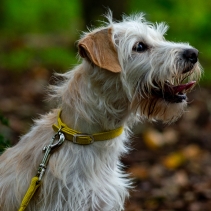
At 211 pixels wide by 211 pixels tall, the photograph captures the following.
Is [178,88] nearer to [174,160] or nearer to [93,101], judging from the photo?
[93,101]

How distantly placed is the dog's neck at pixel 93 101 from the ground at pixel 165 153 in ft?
7.30

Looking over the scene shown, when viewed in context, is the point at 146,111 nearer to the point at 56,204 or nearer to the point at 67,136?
the point at 67,136

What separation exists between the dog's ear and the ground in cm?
257

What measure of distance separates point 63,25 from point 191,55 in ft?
58.6

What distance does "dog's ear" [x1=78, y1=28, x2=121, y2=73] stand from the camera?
5164mm

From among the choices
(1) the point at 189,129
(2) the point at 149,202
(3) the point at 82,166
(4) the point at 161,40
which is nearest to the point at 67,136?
(3) the point at 82,166

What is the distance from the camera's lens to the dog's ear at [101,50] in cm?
516

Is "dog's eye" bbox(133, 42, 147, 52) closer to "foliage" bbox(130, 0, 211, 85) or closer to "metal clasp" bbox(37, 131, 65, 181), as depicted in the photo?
"metal clasp" bbox(37, 131, 65, 181)

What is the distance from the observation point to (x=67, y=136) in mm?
5293

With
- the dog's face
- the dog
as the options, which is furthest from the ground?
the dog's face

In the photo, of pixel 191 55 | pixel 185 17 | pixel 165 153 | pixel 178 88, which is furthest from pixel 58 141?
pixel 185 17

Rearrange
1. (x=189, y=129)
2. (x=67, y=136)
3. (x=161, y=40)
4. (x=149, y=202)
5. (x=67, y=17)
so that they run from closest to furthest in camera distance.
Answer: (x=67, y=136), (x=161, y=40), (x=149, y=202), (x=189, y=129), (x=67, y=17)

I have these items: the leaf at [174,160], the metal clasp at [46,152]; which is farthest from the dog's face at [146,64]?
the leaf at [174,160]

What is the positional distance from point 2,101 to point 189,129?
383 cm
